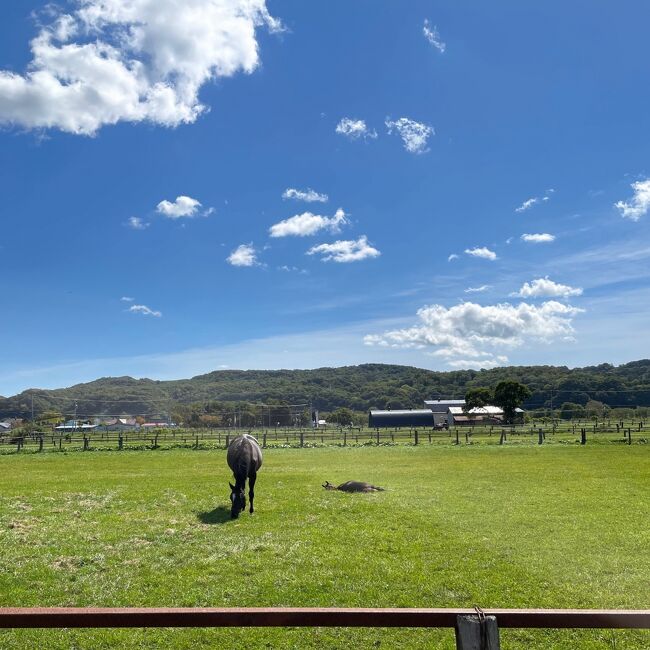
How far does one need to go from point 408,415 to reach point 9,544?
398 ft

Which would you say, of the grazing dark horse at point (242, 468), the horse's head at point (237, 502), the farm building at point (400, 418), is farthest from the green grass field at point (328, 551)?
the farm building at point (400, 418)

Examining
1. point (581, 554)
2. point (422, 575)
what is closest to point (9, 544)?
point (422, 575)

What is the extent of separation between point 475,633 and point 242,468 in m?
13.1

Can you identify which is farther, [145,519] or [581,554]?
[145,519]

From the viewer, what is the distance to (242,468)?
607 inches

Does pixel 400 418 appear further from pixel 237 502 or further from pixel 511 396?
pixel 237 502

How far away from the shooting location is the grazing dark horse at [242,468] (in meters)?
14.3

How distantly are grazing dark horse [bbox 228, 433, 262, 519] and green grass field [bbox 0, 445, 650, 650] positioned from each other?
49 centimetres

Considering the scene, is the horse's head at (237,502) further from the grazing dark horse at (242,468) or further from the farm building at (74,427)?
the farm building at (74,427)

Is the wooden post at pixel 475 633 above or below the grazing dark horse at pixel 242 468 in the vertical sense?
above

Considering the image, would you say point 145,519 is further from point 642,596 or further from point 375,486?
point 642,596

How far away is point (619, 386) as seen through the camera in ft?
545

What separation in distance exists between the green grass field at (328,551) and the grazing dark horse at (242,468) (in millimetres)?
488

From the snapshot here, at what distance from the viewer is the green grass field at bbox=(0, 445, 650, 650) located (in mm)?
7008
